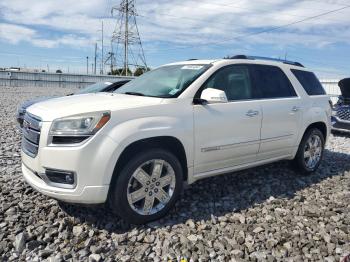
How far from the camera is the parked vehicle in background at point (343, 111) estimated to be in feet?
32.5

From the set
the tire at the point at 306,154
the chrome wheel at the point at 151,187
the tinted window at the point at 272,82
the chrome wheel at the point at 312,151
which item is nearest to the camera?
the chrome wheel at the point at 151,187

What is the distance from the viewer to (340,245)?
345 centimetres

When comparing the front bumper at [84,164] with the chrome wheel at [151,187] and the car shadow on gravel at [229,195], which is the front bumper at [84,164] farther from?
the car shadow on gravel at [229,195]

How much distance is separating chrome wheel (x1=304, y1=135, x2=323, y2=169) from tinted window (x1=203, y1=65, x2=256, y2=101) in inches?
65.9

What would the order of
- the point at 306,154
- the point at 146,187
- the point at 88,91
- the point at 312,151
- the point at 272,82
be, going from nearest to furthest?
the point at 146,187, the point at 272,82, the point at 306,154, the point at 312,151, the point at 88,91

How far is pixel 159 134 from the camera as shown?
3607 mm

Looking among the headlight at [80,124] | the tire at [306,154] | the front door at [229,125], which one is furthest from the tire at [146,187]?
the tire at [306,154]

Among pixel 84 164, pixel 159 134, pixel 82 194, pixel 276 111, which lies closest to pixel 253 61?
pixel 276 111

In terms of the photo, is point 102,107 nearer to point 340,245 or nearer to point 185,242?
point 185,242

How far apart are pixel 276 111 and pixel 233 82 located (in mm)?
823

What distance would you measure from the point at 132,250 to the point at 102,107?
4.66 feet

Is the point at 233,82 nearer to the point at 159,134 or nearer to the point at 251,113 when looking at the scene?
the point at 251,113

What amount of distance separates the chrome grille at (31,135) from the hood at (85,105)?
0.07 m

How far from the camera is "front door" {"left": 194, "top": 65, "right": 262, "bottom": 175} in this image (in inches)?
158
